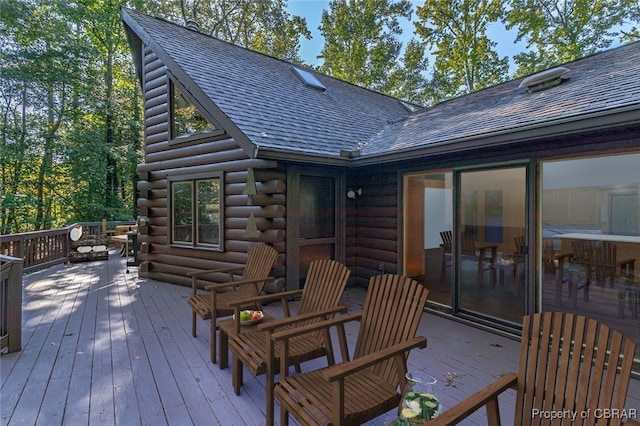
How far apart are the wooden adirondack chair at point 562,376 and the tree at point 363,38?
1583cm

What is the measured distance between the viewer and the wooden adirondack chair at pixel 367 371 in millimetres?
1615

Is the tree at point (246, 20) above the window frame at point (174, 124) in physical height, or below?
above

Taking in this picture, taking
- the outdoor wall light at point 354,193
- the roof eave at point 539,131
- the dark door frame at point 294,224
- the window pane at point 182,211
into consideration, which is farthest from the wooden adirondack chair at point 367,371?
the window pane at point 182,211

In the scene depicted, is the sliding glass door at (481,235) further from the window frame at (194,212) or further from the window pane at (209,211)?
the window pane at (209,211)

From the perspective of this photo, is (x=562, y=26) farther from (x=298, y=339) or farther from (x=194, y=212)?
(x=298, y=339)

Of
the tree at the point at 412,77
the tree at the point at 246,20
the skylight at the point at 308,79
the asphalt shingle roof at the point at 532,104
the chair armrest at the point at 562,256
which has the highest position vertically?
the tree at the point at 246,20

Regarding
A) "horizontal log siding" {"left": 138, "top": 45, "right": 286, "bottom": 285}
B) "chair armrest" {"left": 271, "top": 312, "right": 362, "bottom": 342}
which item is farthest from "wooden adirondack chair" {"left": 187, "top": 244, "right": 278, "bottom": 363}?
"chair armrest" {"left": 271, "top": 312, "right": 362, "bottom": 342}

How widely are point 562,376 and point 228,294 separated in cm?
321

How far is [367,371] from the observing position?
209cm

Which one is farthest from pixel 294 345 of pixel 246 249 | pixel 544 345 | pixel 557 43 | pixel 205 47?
pixel 557 43

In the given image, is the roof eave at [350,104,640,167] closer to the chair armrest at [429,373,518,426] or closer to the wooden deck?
the wooden deck

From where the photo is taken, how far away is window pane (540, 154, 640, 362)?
138 inches

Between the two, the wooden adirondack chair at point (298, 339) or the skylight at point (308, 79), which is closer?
the wooden adirondack chair at point (298, 339)

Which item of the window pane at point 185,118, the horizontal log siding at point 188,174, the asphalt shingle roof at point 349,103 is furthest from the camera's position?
the window pane at point 185,118
